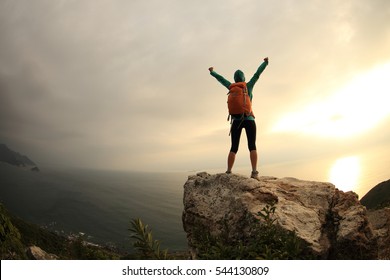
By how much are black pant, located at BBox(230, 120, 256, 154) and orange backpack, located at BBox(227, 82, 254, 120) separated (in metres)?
0.25

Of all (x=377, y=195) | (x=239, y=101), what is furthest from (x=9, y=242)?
(x=377, y=195)

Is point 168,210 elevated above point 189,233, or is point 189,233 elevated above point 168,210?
point 189,233

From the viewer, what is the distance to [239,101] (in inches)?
291

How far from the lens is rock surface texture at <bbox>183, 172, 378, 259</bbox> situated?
5.80 meters

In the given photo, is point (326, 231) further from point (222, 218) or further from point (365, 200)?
point (365, 200)

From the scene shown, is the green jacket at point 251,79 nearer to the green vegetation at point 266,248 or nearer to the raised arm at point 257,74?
the raised arm at point 257,74

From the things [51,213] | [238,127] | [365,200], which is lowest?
[51,213]

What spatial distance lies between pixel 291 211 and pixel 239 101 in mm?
3475

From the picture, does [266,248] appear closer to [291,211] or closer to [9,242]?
[291,211]

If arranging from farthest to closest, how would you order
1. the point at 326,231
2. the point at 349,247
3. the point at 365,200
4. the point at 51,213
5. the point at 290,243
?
the point at 51,213 → the point at 365,200 → the point at 326,231 → the point at 349,247 → the point at 290,243

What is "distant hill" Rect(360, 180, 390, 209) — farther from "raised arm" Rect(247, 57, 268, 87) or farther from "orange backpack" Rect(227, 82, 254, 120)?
"orange backpack" Rect(227, 82, 254, 120)
